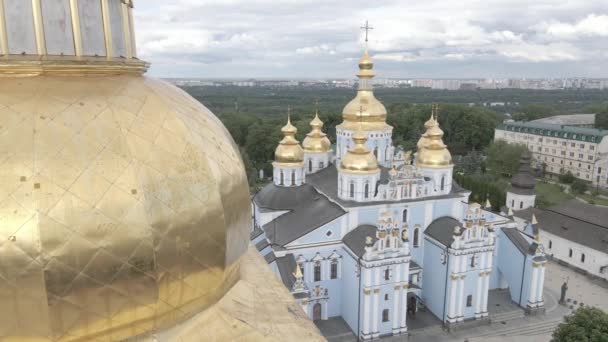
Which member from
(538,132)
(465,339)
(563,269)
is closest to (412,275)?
(465,339)

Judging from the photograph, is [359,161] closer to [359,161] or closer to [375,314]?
[359,161]

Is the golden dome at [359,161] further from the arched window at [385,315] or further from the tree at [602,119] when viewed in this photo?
the tree at [602,119]

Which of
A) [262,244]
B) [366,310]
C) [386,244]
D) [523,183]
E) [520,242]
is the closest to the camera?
[386,244]

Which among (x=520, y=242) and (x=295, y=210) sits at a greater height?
(x=295, y=210)

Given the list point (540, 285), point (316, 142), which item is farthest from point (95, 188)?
point (316, 142)

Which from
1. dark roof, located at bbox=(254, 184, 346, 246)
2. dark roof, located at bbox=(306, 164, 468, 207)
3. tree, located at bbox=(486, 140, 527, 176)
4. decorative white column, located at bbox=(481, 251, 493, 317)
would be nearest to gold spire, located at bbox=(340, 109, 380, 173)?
dark roof, located at bbox=(306, 164, 468, 207)

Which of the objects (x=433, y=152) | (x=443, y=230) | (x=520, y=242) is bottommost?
(x=520, y=242)
